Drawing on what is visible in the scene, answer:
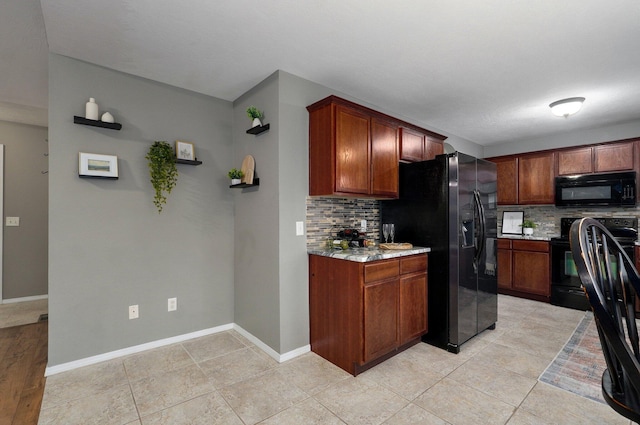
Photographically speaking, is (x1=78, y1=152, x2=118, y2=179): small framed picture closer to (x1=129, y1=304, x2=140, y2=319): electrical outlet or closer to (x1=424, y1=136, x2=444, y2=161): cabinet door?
(x1=129, y1=304, x2=140, y2=319): electrical outlet

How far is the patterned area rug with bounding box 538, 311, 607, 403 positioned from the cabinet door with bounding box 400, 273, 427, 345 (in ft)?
3.06

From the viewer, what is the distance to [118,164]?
266 centimetres

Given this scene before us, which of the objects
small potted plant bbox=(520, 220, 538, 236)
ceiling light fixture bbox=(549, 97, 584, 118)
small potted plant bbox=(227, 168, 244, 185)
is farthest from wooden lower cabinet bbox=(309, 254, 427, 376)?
small potted plant bbox=(520, 220, 538, 236)

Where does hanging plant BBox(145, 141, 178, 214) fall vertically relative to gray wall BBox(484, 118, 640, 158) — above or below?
below

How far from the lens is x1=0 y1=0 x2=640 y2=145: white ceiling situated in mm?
1921

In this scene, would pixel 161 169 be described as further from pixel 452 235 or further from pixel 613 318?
pixel 613 318

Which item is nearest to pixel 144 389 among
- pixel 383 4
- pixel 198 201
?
pixel 198 201

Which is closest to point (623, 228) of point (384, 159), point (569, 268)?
point (569, 268)

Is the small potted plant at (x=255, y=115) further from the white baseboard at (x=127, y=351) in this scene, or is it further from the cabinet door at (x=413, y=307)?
the white baseboard at (x=127, y=351)

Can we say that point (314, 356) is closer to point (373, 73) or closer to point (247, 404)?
point (247, 404)

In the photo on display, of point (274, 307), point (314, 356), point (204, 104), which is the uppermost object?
point (204, 104)

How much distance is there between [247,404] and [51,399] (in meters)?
1.32

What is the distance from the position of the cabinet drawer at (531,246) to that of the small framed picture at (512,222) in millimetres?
568

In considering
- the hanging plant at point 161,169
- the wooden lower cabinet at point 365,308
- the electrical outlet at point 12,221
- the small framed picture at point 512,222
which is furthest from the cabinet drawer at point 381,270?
the electrical outlet at point 12,221
